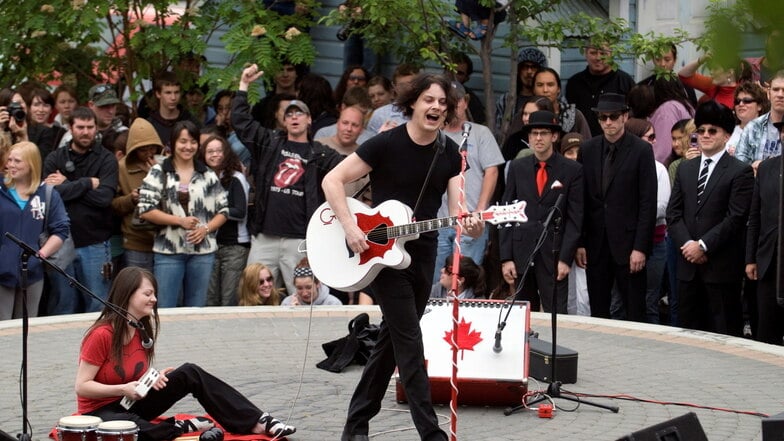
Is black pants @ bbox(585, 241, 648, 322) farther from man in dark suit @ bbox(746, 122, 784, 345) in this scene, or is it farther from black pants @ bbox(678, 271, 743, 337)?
man in dark suit @ bbox(746, 122, 784, 345)

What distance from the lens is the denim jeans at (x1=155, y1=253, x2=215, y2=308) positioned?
39.7 feet

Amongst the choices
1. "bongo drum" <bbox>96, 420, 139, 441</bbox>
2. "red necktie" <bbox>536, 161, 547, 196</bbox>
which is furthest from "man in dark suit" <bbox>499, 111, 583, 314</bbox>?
"bongo drum" <bbox>96, 420, 139, 441</bbox>

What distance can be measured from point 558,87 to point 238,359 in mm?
5306

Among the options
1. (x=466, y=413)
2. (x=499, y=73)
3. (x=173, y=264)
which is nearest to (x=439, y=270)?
(x=173, y=264)

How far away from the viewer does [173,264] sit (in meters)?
12.1

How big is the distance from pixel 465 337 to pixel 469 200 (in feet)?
13.7

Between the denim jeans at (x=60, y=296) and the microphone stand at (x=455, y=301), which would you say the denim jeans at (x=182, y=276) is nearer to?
the denim jeans at (x=60, y=296)

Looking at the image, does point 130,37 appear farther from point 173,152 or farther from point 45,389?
point 45,389

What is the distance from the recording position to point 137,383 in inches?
271

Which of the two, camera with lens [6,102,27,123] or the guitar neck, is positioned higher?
camera with lens [6,102,27,123]

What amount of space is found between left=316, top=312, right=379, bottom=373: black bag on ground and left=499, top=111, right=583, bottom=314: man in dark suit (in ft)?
7.93

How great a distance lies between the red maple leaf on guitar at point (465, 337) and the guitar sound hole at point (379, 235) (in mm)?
1702

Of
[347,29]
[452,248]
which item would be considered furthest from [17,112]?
[452,248]

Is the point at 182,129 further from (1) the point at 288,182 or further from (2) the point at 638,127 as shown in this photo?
(2) the point at 638,127
